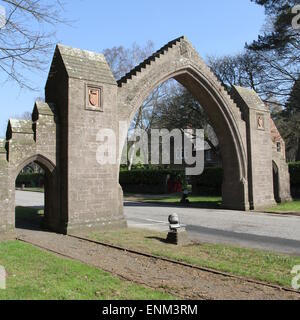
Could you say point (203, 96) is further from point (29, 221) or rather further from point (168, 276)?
point (168, 276)

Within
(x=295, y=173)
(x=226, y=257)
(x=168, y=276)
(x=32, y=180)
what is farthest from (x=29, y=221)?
Result: (x=32, y=180)

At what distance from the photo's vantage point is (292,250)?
9516 mm

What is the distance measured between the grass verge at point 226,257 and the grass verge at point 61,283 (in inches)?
83.2

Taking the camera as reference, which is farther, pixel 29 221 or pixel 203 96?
pixel 203 96

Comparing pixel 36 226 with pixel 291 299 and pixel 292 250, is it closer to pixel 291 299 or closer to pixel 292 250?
pixel 292 250

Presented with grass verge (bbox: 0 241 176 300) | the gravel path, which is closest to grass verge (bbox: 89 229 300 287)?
the gravel path

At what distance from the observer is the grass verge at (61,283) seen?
5.73m

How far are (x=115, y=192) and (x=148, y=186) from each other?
2269 centimetres

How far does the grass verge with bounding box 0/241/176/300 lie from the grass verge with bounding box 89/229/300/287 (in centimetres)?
211

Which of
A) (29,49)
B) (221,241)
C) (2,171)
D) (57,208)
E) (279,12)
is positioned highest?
(279,12)

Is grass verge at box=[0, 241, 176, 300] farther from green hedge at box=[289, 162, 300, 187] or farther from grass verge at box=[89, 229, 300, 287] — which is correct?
green hedge at box=[289, 162, 300, 187]

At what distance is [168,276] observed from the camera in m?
7.11

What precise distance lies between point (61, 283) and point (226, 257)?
3989mm

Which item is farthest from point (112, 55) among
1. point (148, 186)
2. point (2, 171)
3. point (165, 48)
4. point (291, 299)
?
point (291, 299)
